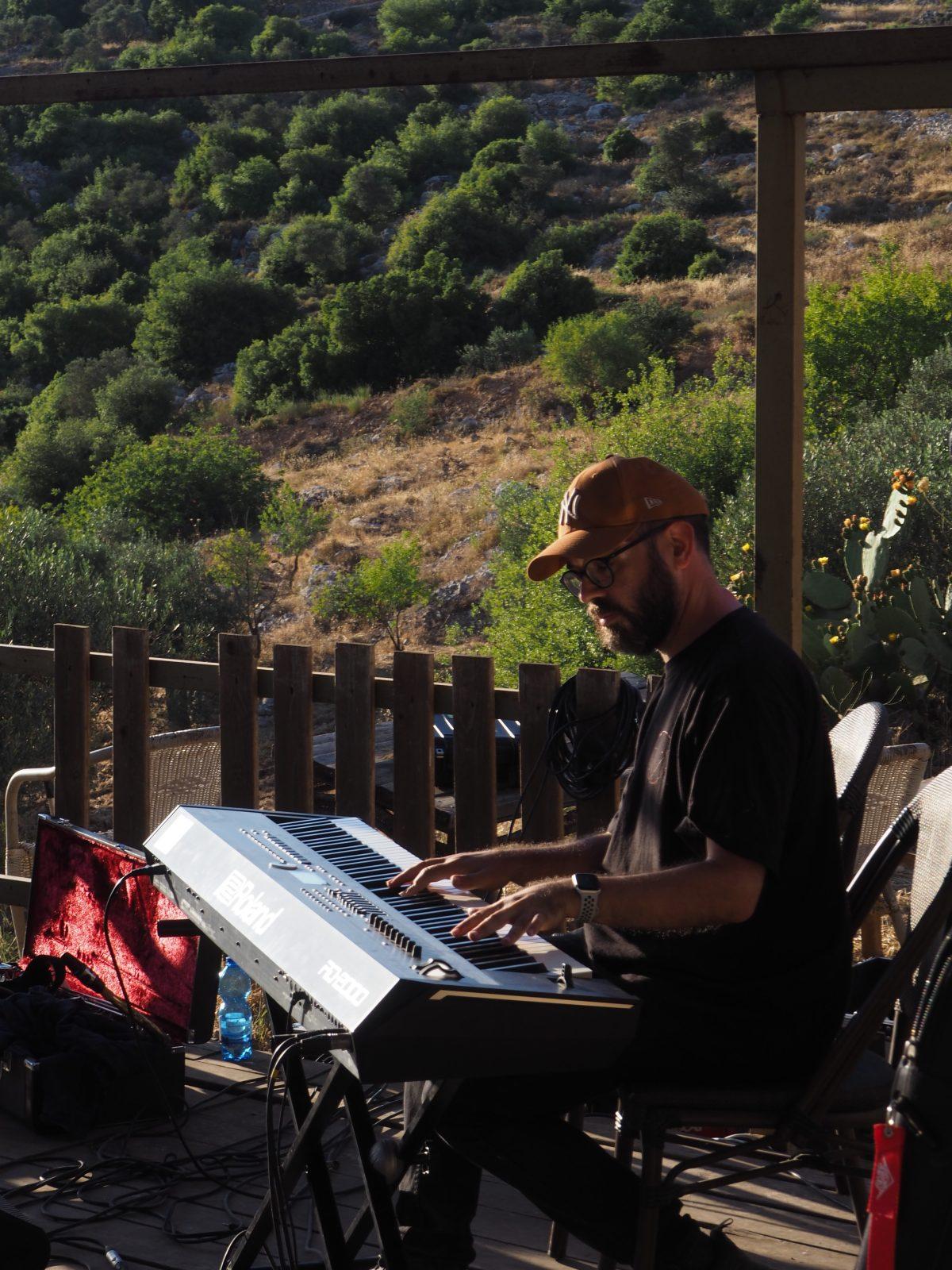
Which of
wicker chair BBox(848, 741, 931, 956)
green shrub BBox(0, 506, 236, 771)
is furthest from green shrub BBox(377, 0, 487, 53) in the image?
wicker chair BBox(848, 741, 931, 956)

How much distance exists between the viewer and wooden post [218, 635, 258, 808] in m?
4.27

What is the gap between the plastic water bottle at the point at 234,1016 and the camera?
12.2 feet

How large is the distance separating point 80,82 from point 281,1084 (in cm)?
270

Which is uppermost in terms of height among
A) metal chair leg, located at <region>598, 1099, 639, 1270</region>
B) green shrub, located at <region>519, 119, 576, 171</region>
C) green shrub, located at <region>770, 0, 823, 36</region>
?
green shrub, located at <region>770, 0, 823, 36</region>

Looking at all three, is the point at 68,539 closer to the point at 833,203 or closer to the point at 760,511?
the point at 760,511

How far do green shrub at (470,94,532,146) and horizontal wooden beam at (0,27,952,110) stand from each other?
50245mm

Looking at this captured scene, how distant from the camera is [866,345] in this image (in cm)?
2269

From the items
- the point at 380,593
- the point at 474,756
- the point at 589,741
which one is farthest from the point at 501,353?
the point at 589,741

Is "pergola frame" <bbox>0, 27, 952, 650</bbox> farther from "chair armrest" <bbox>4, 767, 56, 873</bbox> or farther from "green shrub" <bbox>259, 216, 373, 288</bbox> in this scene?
"green shrub" <bbox>259, 216, 373, 288</bbox>

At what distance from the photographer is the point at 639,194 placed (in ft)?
149

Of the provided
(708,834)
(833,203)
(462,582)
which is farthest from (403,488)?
(708,834)

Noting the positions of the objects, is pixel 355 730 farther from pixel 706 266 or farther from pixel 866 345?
pixel 706 266

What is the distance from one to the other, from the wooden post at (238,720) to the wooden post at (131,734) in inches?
12.9

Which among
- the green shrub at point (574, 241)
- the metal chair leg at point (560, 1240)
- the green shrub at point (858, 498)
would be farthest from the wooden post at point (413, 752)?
the green shrub at point (574, 241)
